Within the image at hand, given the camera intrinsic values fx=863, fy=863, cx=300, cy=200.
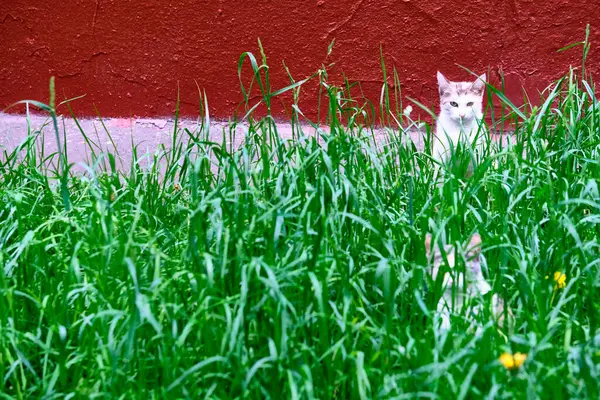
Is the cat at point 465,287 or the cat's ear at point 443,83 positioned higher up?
the cat's ear at point 443,83

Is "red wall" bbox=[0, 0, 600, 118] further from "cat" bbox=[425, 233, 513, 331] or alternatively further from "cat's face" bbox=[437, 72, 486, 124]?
"cat" bbox=[425, 233, 513, 331]

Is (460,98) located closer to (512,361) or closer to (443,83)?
(443,83)

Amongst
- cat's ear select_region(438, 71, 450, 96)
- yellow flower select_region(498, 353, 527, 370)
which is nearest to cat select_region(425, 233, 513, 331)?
yellow flower select_region(498, 353, 527, 370)

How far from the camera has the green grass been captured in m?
1.87

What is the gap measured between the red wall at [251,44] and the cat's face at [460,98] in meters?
0.29

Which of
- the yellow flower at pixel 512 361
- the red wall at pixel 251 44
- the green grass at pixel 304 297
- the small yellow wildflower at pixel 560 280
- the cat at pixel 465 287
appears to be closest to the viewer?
the yellow flower at pixel 512 361

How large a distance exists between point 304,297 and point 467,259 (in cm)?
41

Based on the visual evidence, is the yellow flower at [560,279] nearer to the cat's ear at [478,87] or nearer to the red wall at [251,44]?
the cat's ear at [478,87]

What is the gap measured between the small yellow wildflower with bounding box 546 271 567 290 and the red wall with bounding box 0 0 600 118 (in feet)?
6.82

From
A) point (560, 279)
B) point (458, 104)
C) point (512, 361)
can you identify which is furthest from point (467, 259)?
point (458, 104)

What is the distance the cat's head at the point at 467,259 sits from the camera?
2154 mm

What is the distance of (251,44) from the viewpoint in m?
4.30

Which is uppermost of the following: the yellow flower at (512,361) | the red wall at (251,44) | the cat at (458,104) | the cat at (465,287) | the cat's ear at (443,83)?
the red wall at (251,44)

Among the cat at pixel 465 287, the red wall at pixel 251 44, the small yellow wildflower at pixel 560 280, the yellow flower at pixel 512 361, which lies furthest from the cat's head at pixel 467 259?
the red wall at pixel 251 44
